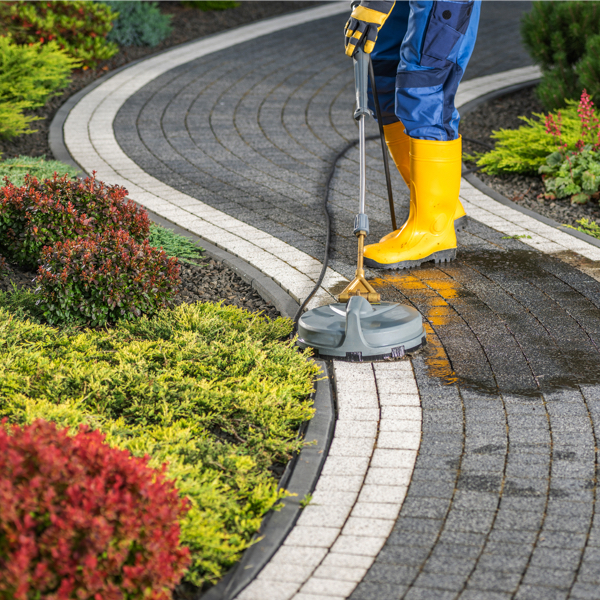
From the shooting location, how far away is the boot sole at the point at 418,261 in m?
4.61

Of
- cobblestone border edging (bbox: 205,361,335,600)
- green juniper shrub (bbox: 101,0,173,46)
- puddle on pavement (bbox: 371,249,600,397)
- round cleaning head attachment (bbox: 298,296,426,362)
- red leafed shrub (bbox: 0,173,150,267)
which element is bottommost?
puddle on pavement (bbox: 371,249,600,397)

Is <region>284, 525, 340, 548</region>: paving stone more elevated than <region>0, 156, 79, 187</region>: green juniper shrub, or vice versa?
<region>0, 156, 79, 187</region>: green juniper shrub

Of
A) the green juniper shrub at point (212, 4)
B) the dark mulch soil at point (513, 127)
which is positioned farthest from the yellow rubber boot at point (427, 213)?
the green juniper shrub at point (212, 4)

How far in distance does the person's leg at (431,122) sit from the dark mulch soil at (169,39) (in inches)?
145

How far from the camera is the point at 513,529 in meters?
2.46

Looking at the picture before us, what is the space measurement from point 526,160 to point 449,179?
202cm

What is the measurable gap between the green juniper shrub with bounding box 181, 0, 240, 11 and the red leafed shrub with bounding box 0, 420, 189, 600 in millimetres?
11914

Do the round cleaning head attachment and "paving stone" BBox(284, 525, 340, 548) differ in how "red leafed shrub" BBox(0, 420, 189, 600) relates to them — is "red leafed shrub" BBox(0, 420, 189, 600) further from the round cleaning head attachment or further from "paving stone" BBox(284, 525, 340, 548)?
the round cleaning head attachment

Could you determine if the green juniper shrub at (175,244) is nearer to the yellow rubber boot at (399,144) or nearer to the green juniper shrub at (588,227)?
the yellow rubber boot at (399,144)

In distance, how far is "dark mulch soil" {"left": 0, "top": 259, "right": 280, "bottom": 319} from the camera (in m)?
4.27

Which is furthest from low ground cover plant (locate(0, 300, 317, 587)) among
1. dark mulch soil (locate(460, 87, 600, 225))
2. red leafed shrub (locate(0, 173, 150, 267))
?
dark mulch soil (locate(460, 87, 600, 225))

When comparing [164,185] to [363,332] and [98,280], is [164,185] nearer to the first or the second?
[98,280]

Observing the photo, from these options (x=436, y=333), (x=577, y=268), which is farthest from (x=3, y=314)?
(x=577, y=268)

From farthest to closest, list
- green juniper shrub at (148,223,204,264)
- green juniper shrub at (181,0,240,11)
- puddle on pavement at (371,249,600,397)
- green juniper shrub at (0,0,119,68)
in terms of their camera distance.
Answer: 1. green juniper shrub at (181,0,240,11)
2. green juniper shrub at (0,0,119,68)
3. green juniper shrub at (148,223,204,264)
4. puddle on pavement at (371,249,600,397)
